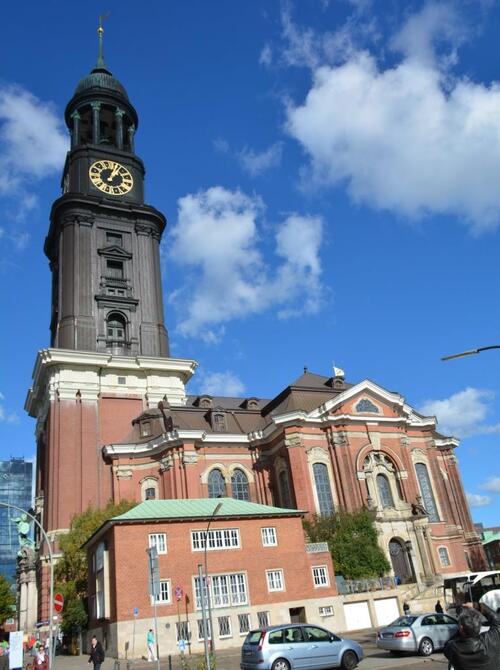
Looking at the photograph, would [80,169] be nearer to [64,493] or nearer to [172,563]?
[64,493]

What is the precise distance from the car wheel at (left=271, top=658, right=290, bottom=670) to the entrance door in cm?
2612

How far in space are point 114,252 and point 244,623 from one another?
127 feet

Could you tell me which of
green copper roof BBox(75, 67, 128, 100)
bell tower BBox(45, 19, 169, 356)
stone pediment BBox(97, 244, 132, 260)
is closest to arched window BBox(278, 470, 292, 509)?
bell tower BBox(45, 19, 169, 356)

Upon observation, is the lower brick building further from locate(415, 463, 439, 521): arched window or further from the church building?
locate(415, 463, 439, 521): arched window

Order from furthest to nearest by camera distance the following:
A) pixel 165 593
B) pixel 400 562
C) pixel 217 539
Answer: pixel 400 562 → pixel 217 539 → pixel 165 593

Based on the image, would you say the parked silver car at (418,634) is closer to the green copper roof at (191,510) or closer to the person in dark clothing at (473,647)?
the green copper roof at (191,510)

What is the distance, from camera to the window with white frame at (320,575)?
32781 millimetres

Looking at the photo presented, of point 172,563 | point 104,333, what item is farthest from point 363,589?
point 104,333

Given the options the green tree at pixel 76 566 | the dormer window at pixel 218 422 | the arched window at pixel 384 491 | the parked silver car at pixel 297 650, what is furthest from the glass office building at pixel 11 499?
the parked silver car at pixel 297 650

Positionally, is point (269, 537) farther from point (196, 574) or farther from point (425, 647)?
point (425, 647)

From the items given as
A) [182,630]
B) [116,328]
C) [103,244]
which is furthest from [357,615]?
[103,244]

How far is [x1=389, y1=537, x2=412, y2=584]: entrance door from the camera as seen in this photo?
41906 millimetres

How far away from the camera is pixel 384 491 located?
46594mm

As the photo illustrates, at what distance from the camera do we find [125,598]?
2780 cm
